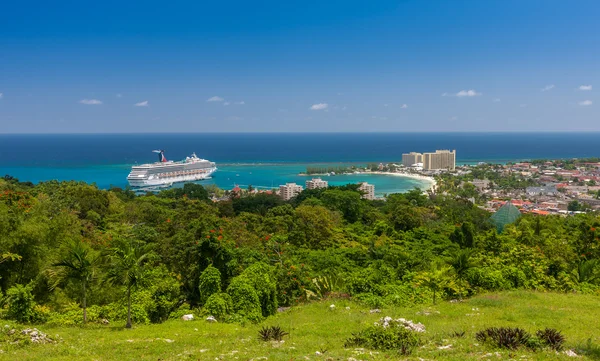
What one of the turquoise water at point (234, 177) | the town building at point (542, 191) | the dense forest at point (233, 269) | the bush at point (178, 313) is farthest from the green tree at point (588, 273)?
the turquoise water at point (234, 177)

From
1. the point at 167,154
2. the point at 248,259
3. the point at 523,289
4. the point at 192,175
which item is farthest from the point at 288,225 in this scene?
the point at 167,154

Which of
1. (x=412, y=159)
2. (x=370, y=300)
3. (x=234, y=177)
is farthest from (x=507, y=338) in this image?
(x=412, y=159)

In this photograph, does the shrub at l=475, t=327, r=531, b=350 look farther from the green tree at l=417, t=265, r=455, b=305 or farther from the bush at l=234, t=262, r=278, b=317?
the bush at l=234, t=262, r=278, b=317

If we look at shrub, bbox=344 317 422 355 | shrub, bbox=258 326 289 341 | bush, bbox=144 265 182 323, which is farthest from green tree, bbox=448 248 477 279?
bush, bbox=144 265 182 323

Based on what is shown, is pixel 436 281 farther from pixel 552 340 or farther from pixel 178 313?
pixel 178 313

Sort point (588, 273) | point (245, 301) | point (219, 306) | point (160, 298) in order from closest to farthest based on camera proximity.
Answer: point (219, 306), point (245, 301), point (160, 298), point (588, 273)

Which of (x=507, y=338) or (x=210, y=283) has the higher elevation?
(x=507, y=338)
